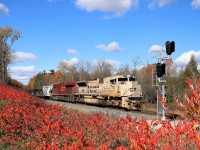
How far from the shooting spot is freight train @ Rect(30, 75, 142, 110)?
2637 centimetres

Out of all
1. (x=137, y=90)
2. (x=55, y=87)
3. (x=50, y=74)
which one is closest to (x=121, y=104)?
(x=137, y=90)

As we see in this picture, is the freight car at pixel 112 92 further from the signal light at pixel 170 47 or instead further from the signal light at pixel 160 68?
the signal light at pixel 170 47

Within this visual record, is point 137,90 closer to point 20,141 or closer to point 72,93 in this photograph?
point 72,93

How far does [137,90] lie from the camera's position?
27.0 metres

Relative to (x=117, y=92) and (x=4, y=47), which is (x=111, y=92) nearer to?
(x=117, y=92)

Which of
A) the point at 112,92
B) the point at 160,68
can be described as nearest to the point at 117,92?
the point at 112,92

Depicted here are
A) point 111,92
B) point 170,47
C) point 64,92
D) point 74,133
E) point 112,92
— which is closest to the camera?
point 74,133

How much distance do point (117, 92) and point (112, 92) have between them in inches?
43.9

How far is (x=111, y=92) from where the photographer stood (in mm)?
28547

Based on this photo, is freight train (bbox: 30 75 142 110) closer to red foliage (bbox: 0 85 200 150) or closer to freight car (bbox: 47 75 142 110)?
freight car (bbox: 47 75 142 110)

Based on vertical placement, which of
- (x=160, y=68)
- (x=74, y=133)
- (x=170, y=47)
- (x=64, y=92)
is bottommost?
(x=74, y=133)

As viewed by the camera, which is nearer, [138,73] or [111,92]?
[111,92]

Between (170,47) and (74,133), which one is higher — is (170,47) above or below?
above

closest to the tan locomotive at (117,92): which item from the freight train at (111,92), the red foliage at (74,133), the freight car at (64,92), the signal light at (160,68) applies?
the freight train at (111,92)
